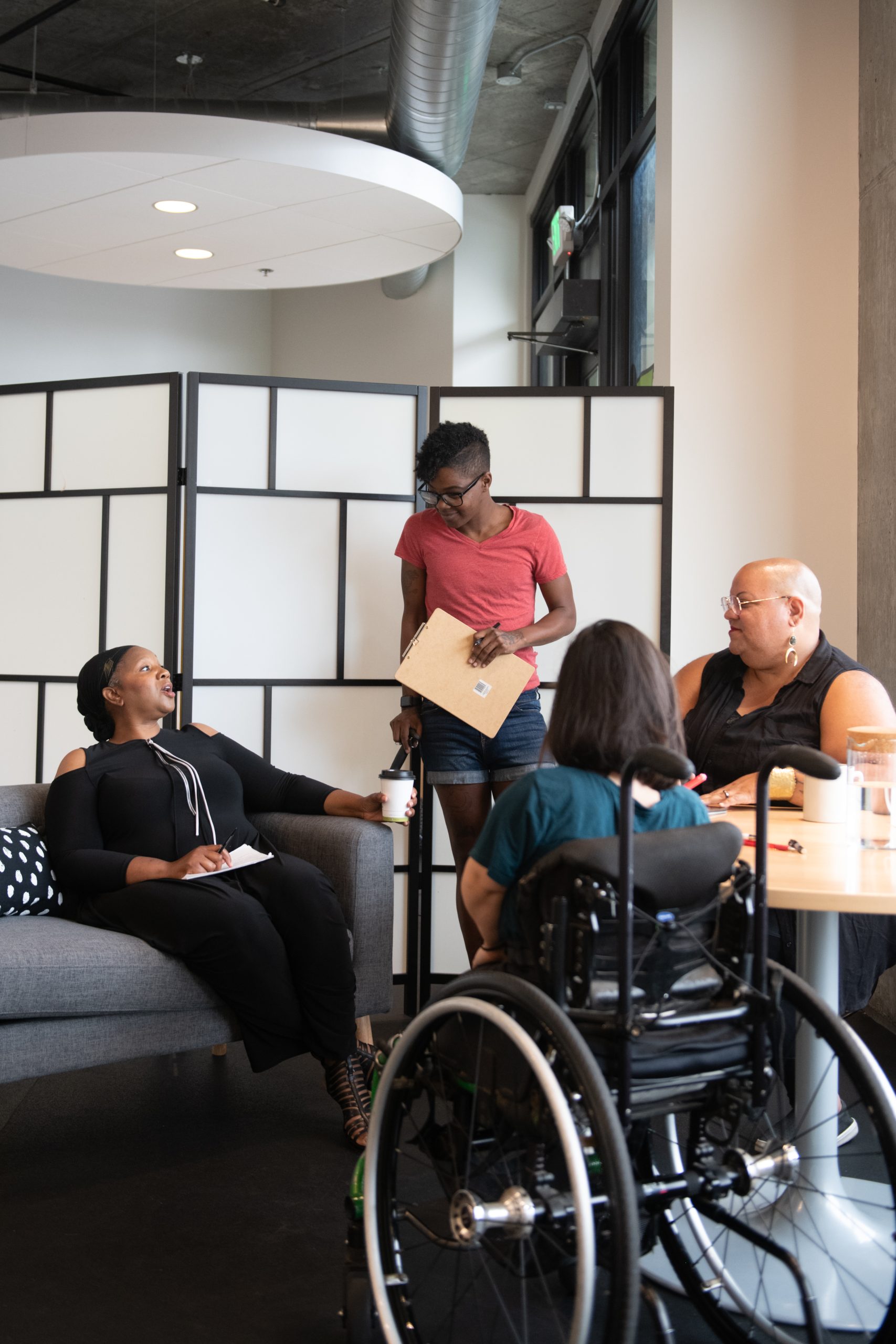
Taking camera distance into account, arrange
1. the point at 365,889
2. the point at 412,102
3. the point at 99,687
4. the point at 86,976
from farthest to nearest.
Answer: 1. the point at 412,102
2. the point at 99,687
3. the point at 365,889
4. the point at 86,976

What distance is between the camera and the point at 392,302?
7977 millimetres

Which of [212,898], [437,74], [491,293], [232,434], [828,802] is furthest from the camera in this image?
[491,293]

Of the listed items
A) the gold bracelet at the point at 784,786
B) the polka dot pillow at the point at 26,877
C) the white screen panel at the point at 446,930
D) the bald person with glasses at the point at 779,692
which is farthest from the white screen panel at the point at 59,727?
the gold bracelet at the point at 784,786

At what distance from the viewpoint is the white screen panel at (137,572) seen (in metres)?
3.61

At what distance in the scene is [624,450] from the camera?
12.1 ft

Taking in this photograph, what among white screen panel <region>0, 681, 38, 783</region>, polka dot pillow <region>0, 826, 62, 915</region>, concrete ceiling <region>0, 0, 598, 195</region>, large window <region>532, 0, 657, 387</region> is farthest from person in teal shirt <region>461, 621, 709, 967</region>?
concrete ceiling <region>0, 0, 598, 195</region>

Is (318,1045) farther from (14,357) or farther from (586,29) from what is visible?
(14,357)

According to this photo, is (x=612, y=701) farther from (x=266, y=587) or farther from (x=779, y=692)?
(x=266, y=587)

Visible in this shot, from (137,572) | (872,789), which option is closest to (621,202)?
(137,572)

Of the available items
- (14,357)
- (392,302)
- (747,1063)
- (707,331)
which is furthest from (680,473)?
(14,357)

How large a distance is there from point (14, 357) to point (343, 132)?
341 cm

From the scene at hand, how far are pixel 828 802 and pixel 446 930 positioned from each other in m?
1.68

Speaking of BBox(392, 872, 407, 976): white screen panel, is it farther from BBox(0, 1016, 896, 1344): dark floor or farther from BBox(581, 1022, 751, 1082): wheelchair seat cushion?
BBox(581, 1022, 751, 1082): wheelchair seat cushion

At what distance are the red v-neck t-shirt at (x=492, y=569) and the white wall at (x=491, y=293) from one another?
4175 mm
